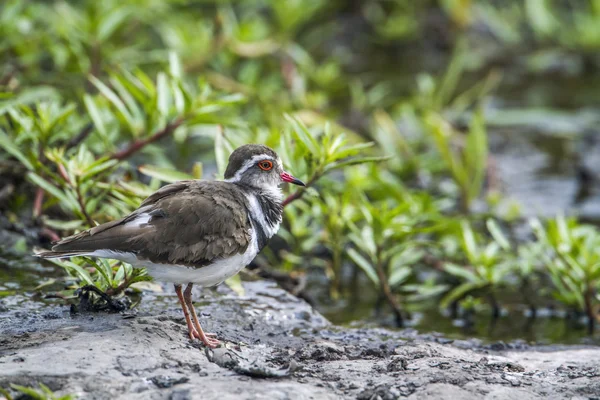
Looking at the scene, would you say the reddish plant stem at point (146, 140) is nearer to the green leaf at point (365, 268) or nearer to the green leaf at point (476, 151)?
the green leaf at point (365, 268)

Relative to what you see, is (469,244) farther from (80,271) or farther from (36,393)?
(36,393)

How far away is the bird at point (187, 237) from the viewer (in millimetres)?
4676

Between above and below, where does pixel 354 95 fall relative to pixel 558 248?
above

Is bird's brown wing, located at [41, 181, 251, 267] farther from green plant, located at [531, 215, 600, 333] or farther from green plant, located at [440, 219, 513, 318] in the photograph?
green plant, located at [531, 215, 600, 333]

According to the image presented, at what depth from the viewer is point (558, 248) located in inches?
269

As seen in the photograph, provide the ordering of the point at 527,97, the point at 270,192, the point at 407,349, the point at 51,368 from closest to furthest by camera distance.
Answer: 1. the point at 51,368
2. the point at 407,349
3. the point at 270,192
4. the point at 527,97

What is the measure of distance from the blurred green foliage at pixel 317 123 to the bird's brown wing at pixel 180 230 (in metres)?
0.51

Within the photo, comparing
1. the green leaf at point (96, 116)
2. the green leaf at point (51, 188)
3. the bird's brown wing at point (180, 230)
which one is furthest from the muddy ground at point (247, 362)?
the green leaf at point (96, 116)

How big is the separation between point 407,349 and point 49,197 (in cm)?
330

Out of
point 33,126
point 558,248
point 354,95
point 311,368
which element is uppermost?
point 354,95

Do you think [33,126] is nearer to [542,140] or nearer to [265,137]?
[265,137]

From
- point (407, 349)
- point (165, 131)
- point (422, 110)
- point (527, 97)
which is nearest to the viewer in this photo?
point (407, 349)

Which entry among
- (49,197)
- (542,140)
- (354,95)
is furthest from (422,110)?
(49,197)

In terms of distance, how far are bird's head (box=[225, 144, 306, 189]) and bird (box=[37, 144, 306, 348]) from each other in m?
0.22
